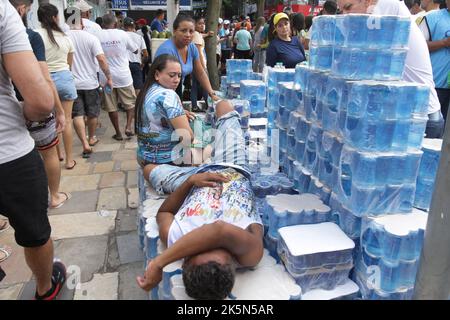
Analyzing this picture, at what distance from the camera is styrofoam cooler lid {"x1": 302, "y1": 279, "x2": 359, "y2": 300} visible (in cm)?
195

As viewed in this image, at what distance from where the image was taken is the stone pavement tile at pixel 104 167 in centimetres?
472

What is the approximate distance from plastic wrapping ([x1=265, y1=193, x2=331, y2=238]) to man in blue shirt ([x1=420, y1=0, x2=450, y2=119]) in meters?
1.89

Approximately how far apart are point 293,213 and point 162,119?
132 centimetres

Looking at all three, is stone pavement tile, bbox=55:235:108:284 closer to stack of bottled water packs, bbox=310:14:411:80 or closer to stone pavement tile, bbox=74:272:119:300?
stone pavement tile, bbox=74:272:119:300

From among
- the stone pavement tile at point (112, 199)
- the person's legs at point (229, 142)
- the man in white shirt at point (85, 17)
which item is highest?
the man in white shirt at point (85, 17)

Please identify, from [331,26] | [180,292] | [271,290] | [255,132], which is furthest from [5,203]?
[255,132]

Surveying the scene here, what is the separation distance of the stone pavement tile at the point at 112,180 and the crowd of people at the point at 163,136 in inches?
19.2

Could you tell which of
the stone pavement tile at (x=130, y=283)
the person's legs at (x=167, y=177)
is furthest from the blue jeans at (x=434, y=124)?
the stone pavement tile at (x=130, y=283)

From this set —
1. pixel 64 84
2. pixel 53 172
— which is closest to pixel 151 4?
pixel 64 84

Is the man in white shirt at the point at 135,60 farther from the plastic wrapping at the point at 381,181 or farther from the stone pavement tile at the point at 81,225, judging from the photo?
the plastic wrapping at the point at 381,181

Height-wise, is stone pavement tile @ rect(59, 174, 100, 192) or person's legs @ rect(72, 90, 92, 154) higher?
person's legs @ rect(72, 90, 92, 154)

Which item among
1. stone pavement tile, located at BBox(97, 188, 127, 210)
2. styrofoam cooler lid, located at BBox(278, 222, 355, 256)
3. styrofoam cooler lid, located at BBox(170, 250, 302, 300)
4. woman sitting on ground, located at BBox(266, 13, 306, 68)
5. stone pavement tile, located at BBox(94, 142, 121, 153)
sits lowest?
stone pavement tile, located at BBox(97, 188, 127, 210)

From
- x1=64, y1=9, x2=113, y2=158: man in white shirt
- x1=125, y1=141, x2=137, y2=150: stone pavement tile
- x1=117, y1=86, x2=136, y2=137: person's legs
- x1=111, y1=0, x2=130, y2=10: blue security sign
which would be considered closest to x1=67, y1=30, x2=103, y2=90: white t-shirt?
x1=64, y1=9, x2=113, y2=158: man in white shirt

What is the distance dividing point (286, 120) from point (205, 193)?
49.1 inches
